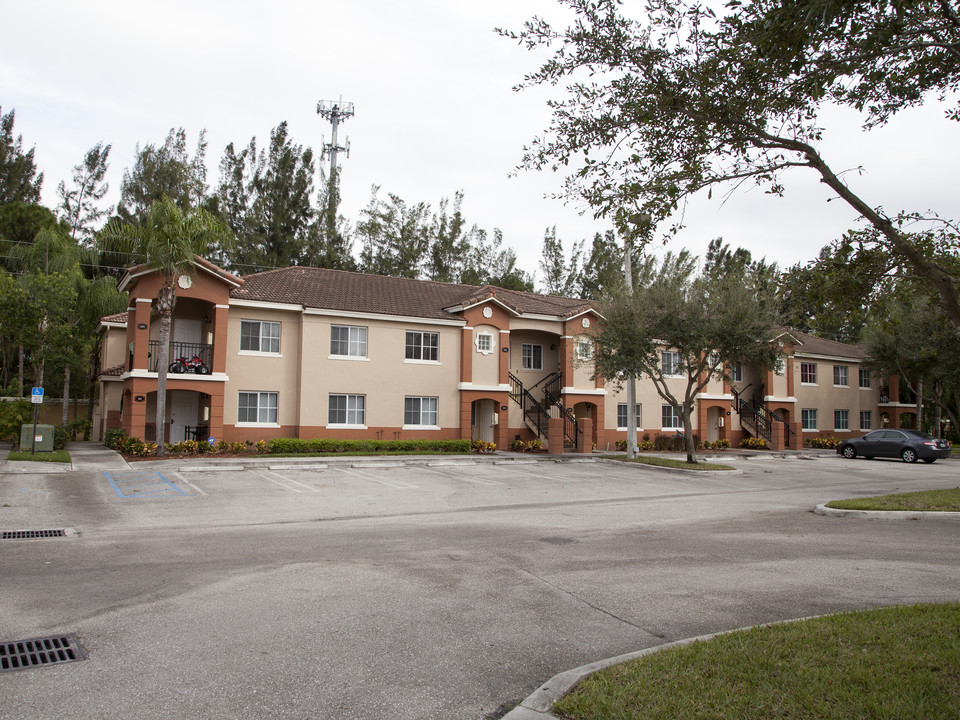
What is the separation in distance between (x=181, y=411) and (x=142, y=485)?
11.7m

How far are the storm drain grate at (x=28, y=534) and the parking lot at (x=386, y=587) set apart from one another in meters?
0.46

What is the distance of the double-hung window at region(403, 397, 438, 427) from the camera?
98.5 feet

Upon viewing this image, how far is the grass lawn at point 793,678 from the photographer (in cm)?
425

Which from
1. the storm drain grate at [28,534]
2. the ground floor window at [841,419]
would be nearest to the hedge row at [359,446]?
the storm drain grate at [28,534]

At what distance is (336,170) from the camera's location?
5297 cm

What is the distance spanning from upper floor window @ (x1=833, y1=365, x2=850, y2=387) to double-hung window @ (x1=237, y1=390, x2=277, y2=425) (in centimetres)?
3382

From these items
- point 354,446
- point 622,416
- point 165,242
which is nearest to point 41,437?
point 165,242

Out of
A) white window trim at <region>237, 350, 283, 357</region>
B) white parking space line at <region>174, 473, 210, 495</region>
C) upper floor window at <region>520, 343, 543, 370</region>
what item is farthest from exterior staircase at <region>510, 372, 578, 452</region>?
white parking space line at <region>174, 473, 210, 495</region>

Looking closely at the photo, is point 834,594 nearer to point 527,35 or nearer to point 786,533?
point 786,533

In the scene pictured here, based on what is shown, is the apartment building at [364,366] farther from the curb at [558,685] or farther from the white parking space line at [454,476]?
the curb at [558,685]

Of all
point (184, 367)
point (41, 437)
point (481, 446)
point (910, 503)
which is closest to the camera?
point (910, 503)

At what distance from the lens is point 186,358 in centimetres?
2739

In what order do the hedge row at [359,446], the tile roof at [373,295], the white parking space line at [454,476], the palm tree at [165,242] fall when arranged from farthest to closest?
1. the tile roof at [373,295]
2. the hedge row at [359,446]
3. the palm tree at [165,242]
4. the white parking space line at [454,476]

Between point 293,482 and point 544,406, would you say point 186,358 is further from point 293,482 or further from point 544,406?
point 544,406
